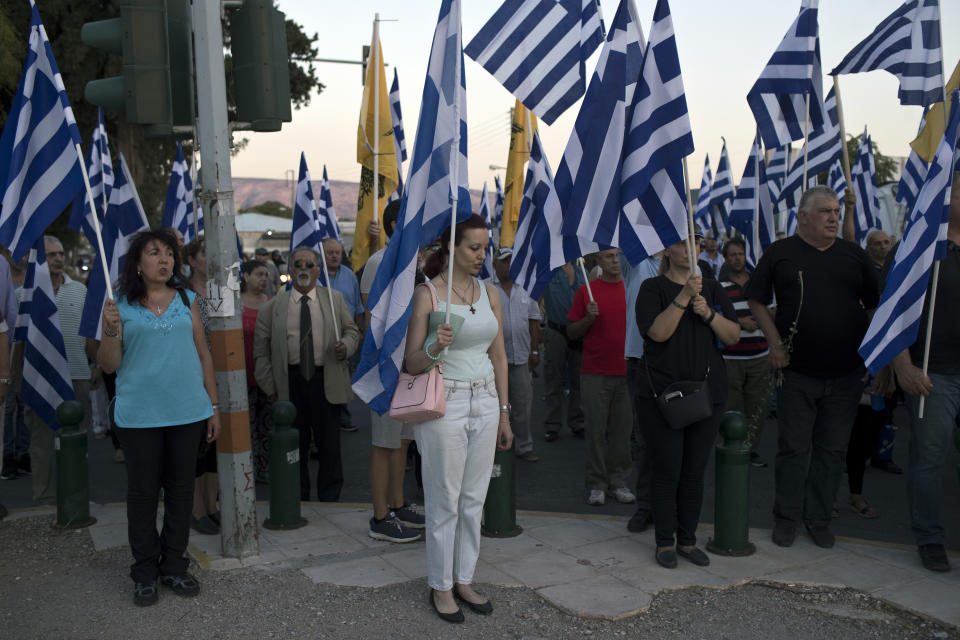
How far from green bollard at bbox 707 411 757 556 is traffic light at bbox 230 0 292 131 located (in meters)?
3.43

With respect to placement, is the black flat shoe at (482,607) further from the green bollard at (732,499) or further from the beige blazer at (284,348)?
the beige blazer at (284,348)

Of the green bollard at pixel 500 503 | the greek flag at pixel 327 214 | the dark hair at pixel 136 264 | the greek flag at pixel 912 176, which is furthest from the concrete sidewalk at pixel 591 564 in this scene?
the greek flag at pixel 327 214

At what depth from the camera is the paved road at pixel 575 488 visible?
628 cm

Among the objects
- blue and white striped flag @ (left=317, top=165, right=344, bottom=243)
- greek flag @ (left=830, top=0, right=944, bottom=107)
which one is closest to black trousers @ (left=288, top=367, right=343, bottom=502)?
greek flag @ (left=830, top=0, right=944, bottom=107)

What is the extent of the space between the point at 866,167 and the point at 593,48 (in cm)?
878

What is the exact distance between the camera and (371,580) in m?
4.87

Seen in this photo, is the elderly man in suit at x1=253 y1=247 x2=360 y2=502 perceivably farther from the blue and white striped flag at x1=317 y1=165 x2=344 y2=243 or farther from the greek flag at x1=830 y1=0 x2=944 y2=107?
the blue and white striped flag at x1=317 y1=165 x2=344 y2=243

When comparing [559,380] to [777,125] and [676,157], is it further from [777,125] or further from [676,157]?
[676,157]

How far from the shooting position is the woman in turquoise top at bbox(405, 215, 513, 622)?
14.0 feet

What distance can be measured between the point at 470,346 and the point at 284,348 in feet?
9.26

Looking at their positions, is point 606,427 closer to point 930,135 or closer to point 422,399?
point 422,399

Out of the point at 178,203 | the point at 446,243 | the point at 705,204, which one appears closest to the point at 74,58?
the point at 178,203

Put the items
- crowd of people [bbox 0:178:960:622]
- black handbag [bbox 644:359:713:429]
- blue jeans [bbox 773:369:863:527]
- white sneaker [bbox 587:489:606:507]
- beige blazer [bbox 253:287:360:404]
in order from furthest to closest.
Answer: white sneaker [bbox 587:489:606:507]
beige blazer [bbox 253:287:360:404]
blue jeans [bbox 773:369:863:527]
black handbag [bbox 644:359:713:429]
crowd of people [bbox 0:178:960:622]

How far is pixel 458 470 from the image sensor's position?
428 centimetres
